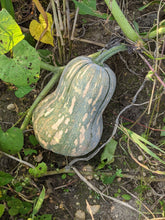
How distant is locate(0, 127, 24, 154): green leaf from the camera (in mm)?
1627

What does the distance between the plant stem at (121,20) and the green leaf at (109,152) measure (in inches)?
31.3

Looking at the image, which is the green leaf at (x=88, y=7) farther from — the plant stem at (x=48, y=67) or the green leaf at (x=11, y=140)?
the green leaf at (x=11, y=140)

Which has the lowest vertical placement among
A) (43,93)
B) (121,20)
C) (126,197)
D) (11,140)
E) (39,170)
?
(126,197)

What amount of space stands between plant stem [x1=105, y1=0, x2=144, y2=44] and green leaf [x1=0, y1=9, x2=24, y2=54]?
0.57 m

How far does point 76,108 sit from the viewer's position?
160 cm

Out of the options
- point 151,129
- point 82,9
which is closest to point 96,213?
point 151,129

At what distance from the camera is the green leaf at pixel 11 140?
1.63 m

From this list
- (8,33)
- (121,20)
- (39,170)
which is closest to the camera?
(8,33)

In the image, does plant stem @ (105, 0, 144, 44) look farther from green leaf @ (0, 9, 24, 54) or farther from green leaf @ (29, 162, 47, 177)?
green leaf @ (29, 162, 47, 177)

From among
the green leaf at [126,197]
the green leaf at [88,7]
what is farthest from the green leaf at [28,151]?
the green leaf at [88,7]

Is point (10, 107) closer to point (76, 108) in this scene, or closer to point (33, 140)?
point (33, 140)

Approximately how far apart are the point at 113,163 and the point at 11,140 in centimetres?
80

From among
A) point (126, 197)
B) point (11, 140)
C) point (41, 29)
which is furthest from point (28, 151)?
point (41, 29)

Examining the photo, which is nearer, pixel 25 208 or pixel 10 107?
pixel 25 208
